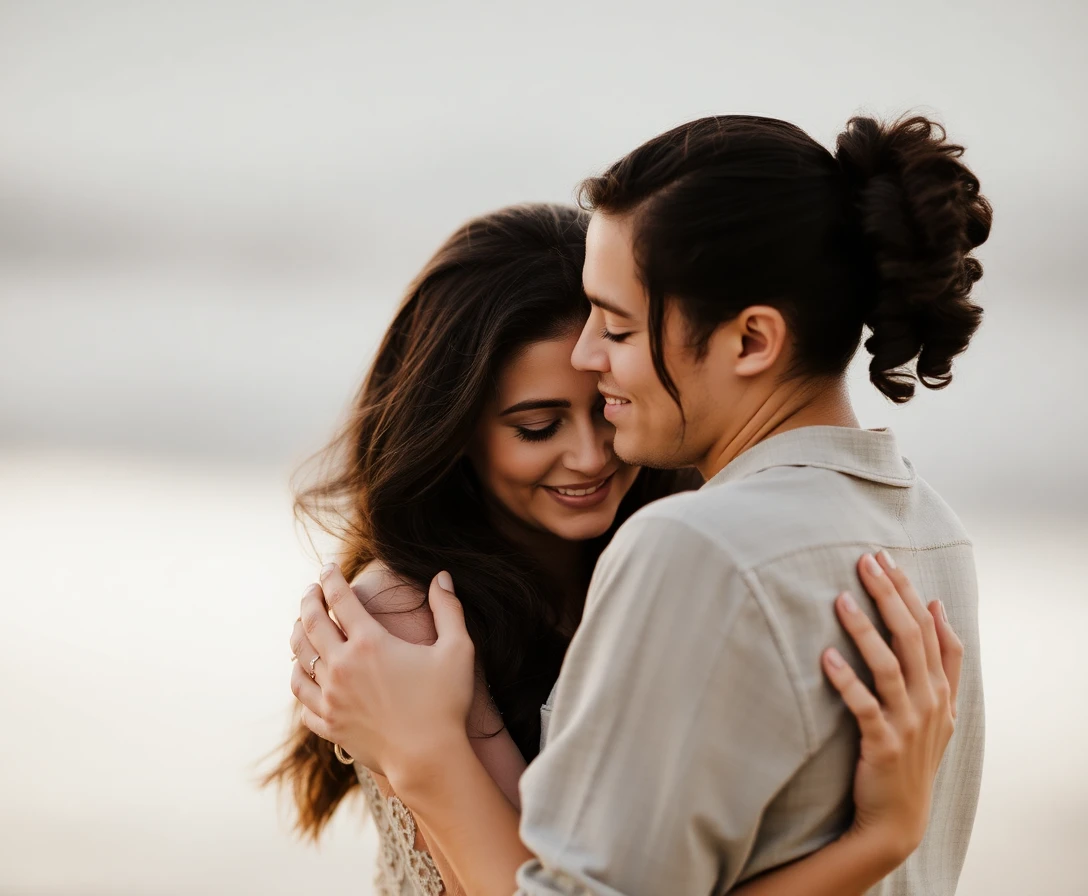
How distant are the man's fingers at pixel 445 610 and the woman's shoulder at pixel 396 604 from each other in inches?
0.8

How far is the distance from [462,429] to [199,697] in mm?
2625

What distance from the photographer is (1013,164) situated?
6.50 metres

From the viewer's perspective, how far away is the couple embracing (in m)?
1.01

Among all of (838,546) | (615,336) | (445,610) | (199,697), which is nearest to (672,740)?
(838,546)

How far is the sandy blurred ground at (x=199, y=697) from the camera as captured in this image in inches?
129

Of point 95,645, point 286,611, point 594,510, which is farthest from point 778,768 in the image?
point 95,645

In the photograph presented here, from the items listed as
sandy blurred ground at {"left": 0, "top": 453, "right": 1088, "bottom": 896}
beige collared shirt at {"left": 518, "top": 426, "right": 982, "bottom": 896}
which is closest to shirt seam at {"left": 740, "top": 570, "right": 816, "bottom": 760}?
beige collared shirt at {"left": 518, "top": 426, "right": 982, "bottom": 896}

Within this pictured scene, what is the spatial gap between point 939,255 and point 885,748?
1.83 feet

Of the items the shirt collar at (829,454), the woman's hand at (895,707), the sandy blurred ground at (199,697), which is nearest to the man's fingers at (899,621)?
the woman's hand at (895,707)

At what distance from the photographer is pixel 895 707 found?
108 centimetres

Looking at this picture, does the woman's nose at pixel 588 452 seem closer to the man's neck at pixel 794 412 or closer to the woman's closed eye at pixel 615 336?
the woman's closed eye at pixel 615 336

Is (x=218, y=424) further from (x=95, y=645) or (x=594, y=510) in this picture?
(x=594, y=510)

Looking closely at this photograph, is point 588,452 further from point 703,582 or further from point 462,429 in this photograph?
point 703,582

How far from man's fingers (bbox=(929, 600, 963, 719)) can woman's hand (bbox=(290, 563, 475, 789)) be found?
0.62 meters
